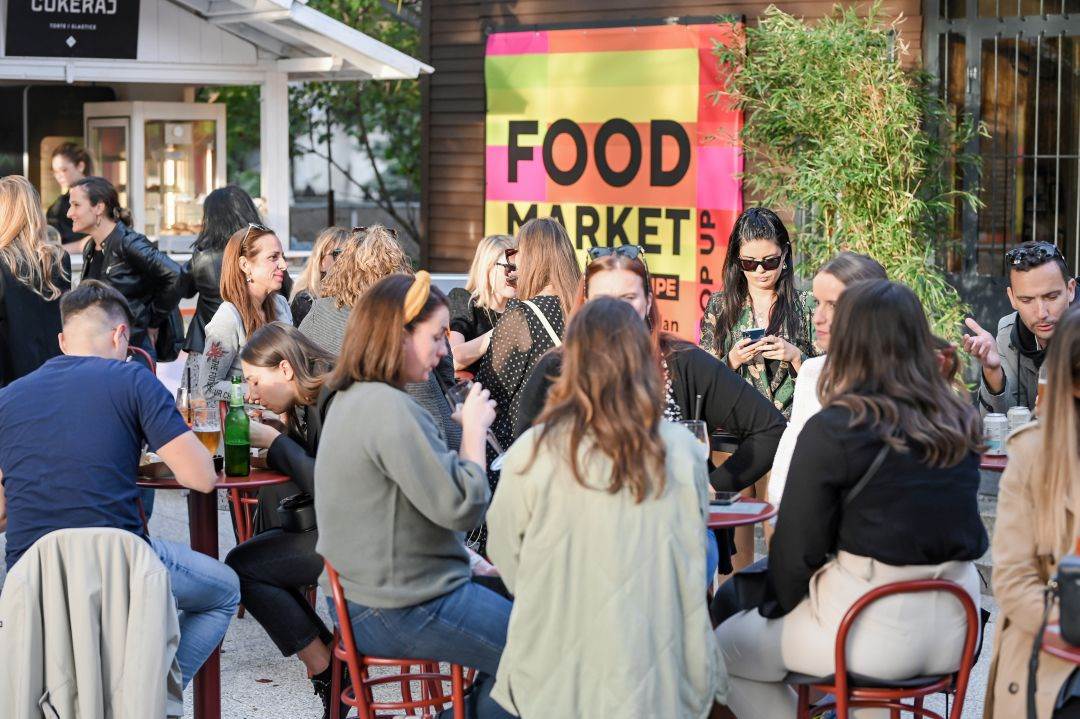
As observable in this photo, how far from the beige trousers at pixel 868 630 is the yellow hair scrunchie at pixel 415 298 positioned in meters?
1.17

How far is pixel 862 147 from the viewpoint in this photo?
738cm

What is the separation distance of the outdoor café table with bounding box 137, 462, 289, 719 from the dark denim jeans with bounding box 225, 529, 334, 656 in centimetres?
10

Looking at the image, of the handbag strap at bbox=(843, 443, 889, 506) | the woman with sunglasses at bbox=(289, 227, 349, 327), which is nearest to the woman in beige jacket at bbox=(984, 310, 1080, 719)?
the handbag strap at bbox=(843, 443, 889, 506)

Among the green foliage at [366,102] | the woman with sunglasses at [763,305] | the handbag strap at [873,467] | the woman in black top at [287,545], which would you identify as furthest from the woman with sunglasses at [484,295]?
the green foliage at [366,102]

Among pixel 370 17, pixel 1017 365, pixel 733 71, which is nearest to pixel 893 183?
pixel 733 71

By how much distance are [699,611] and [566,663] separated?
31 centimetres

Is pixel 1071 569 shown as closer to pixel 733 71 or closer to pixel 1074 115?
pixel 1074 115

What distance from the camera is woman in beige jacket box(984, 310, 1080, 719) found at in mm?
2943

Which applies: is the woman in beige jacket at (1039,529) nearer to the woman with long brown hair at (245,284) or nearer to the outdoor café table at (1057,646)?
the outdoor café table at (1057,646)

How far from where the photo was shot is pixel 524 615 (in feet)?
10.0

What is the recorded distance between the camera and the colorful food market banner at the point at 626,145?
9.15 meters

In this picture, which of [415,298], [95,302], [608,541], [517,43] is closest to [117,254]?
[95,302]

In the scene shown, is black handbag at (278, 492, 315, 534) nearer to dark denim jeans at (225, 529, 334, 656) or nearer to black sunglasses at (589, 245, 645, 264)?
dark denim jeans at (225, 529, 334, 656)

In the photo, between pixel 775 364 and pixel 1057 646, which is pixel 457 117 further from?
pixel 1057 646
